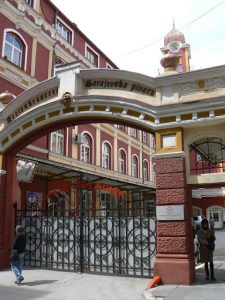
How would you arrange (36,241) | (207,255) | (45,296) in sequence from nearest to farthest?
(45,296) → (207,255) → (36,241)

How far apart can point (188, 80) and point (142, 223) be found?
4.13 m

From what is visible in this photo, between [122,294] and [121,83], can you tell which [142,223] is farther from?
[121,83]

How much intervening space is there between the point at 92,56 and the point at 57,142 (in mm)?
8961

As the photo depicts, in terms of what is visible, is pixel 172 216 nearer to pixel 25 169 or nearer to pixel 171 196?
pixel 171 196

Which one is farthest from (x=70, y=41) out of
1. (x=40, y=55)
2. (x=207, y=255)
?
(x=207, y=255)

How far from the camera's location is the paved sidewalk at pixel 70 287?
8.04 metres

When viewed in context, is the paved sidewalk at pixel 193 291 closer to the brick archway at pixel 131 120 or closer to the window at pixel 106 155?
the brick archway at pixel 131 120

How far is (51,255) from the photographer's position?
11625mm

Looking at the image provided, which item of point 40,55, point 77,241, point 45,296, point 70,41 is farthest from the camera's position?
point 70,41

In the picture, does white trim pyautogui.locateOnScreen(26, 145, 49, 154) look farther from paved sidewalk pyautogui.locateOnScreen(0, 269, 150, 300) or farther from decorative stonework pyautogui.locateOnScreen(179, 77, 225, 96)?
decorative stonework pyautogui.locateOnScreen(179, 77, 225, 96)

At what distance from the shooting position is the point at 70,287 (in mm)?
8867

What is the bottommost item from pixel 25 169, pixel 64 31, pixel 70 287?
pixel 70 287

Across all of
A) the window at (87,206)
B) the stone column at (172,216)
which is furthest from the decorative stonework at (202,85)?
the window at (87,206)

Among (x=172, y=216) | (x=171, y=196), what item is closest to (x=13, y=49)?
(x=171, y=196)
